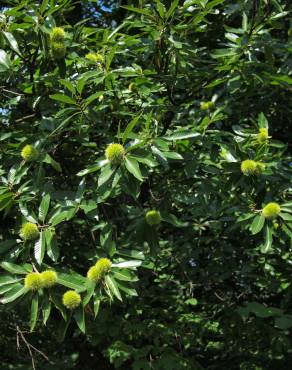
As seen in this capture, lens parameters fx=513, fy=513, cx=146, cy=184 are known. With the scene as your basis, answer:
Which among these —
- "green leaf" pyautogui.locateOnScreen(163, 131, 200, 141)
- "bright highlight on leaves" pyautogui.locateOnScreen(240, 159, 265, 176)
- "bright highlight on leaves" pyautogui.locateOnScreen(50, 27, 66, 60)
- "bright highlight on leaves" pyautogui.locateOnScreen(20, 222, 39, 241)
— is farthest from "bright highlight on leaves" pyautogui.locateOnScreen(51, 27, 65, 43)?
"bright highlight on leaves" pyautogui.locateOnScreen(240, 159, 265, 176)

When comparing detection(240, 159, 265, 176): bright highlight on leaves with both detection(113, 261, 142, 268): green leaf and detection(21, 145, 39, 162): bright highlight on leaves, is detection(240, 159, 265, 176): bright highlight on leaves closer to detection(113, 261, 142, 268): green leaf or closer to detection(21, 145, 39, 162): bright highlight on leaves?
detection(113, 261, 142, 268): green leaf

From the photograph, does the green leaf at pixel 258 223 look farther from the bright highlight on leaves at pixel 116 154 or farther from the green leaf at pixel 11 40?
the green leaf at pixel 11 40

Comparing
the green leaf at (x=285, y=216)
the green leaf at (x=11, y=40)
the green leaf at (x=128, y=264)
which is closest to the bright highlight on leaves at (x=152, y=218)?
the green leaf at (x=128, y=264)

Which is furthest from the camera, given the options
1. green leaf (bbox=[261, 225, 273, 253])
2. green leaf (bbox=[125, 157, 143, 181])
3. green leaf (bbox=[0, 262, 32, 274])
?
green leaf (bbox=[261, 225, 273, 253])

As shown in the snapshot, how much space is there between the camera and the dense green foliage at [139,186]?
1.56 m

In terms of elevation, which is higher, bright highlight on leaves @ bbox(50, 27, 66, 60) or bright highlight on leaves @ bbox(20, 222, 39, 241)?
bright highlight on leaves @ bbox(50, 27, 66, 60)

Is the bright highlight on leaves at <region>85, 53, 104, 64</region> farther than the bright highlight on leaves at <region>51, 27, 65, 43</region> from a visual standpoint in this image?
Yes

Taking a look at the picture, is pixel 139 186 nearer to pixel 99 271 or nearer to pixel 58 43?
pixel 99 271

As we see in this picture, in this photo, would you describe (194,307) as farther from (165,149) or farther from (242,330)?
(165,149)

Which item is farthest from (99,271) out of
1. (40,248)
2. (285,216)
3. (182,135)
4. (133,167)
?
(285,216)

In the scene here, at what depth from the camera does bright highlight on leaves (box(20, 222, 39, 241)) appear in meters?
1.53

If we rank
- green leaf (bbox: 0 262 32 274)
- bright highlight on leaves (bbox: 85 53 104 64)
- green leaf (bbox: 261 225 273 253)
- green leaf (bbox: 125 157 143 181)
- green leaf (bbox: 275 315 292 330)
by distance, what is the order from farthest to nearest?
green leaf (bbox: 275 315 292 330), bright highlight on leaves (bbox: 85 53 104 64), green leaf (bbox: 261 225 273 253), green leaf (bbox: 0 262 32 274), green leaf (bbox: 125 157 143 181)

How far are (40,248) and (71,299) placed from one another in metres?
0.17

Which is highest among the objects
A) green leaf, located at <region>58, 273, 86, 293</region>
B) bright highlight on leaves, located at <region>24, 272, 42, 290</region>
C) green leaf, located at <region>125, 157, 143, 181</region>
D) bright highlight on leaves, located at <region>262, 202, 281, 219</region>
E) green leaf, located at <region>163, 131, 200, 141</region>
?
green leaf, located at <region>125, 157, 143, 181</region>
